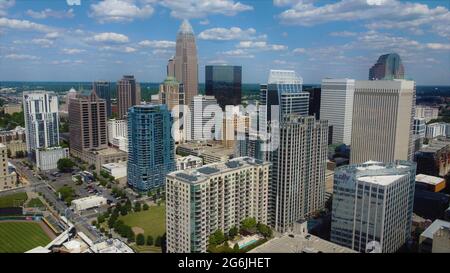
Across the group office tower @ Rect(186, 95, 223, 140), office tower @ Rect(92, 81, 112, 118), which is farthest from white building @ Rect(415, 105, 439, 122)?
office tower @ Rect(92, 81, 112, 118)

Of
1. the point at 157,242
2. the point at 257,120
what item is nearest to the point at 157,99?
the point at 257,120

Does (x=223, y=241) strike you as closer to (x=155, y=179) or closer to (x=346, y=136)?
(x=155, y=179)

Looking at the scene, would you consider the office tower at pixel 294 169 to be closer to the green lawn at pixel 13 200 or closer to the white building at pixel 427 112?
the green lawn at pixel 13 200

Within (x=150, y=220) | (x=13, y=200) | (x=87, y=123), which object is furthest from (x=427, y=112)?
(x=13, y=200)

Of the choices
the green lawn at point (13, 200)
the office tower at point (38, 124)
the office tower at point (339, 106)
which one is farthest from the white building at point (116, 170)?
the office tower at point (339, 106)

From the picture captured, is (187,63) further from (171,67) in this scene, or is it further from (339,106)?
(339,106)

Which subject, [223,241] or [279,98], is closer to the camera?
[223,241]
